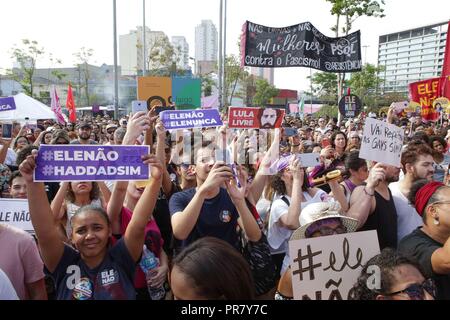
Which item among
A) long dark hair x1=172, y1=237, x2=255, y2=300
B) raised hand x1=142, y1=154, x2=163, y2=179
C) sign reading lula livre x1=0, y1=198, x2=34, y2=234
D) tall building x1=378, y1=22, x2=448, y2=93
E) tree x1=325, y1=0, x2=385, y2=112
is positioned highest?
tall building x1=378, y1=22, x2=448, y2=93

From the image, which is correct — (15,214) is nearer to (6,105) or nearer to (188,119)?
(188,119)

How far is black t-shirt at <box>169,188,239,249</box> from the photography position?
2.83 meters

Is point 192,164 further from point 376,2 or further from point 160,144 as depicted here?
point 376,2

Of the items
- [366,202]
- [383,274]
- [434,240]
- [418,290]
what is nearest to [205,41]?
[366,202]

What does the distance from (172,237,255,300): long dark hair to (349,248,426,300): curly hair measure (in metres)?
0.60

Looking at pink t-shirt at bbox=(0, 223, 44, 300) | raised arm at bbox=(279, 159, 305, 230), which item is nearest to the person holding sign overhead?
pink t-shirt at bbox=(0, 223, 44, 300)

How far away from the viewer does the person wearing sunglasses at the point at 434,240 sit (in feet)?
7.15

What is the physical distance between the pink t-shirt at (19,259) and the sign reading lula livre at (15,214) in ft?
1.83

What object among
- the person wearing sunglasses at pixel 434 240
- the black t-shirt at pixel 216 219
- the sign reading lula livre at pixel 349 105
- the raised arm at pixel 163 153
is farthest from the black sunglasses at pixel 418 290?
the sign reading lula livre at pixel 349 105

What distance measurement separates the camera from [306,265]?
2211mm

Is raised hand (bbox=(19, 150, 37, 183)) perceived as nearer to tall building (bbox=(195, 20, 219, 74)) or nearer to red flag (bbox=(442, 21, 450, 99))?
red flag (bbox=(442, 21, 450, 99))
